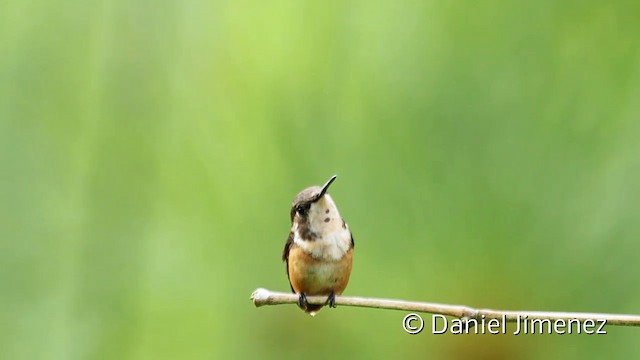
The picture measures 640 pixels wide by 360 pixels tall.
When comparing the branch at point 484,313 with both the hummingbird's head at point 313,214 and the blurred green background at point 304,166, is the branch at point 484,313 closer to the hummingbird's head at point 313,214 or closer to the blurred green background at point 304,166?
the blurred green background at point 304,166

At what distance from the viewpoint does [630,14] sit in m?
0.83

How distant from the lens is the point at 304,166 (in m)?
0.98

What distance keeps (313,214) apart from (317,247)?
1.7 inches

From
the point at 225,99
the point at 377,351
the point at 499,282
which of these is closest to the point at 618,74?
the point at 499,282

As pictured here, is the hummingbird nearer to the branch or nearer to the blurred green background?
the blurred green background

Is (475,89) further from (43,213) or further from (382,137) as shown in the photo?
(43,213)

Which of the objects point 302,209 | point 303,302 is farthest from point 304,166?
point 303,302

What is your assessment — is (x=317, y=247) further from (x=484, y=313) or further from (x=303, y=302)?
(x=484, y=313)

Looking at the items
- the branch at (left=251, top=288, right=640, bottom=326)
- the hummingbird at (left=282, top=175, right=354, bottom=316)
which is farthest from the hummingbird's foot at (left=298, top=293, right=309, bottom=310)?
the branch at (left=251, top=288, right=640, bottom=326)

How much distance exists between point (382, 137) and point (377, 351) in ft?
0.81

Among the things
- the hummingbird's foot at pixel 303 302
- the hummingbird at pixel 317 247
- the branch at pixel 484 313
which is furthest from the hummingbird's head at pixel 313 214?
the branch at pixel 484 313

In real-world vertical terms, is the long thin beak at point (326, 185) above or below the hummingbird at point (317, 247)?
above

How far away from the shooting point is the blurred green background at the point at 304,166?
0.82 m

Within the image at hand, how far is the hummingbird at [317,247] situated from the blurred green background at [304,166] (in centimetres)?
2
